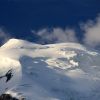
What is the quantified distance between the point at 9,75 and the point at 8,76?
34 centimetres

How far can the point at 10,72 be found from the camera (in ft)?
259

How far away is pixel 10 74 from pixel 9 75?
0.34 m

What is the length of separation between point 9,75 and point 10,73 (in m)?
0.52

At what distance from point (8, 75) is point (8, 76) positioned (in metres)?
0.21

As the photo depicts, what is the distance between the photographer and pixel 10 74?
260 ft

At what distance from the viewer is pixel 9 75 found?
78.9 metres

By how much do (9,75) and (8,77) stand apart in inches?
27.9

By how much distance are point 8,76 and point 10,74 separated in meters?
0.67

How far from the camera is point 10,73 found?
7925 cm

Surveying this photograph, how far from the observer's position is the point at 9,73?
79.1 meters

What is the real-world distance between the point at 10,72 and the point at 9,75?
0.56m

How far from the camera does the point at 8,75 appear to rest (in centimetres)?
7875

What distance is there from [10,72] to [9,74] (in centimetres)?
45

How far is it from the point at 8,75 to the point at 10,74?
0.52 metres
